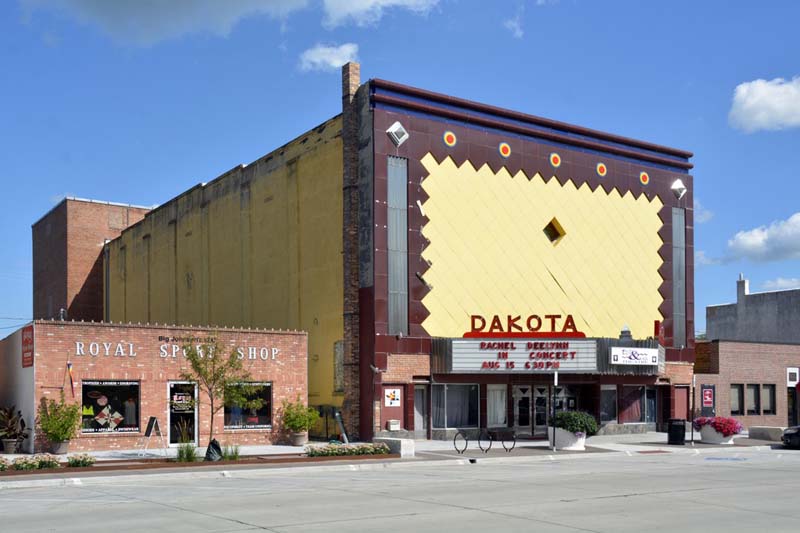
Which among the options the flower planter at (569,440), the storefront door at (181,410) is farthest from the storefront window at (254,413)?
the flower planter at (569,440)

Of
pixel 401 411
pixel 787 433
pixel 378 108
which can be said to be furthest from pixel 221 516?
pixel 787 433

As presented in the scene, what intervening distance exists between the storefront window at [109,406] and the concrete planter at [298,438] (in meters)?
6.06

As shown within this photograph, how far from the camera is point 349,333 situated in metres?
38.4

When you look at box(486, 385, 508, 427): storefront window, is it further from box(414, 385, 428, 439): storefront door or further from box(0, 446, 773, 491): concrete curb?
box(0, 446, 773, 491): concrete curb

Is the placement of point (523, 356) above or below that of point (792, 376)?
above

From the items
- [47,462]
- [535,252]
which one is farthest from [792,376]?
[47,462]

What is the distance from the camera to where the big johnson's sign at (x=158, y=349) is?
32688 mm

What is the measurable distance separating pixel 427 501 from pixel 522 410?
23.2 meters

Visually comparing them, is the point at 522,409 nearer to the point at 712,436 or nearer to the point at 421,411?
the point at 421,411

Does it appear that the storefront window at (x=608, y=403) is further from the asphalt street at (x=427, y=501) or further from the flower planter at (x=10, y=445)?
the flower planter at (x=10, y=445)

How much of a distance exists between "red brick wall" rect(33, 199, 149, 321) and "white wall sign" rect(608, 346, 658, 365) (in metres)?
43.5

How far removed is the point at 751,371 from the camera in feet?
165

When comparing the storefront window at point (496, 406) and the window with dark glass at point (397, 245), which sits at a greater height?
the window with dark glass at point (397, 245)

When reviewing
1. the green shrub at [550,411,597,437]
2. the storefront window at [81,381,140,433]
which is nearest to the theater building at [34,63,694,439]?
the green shrub at [550,411,597,437]
